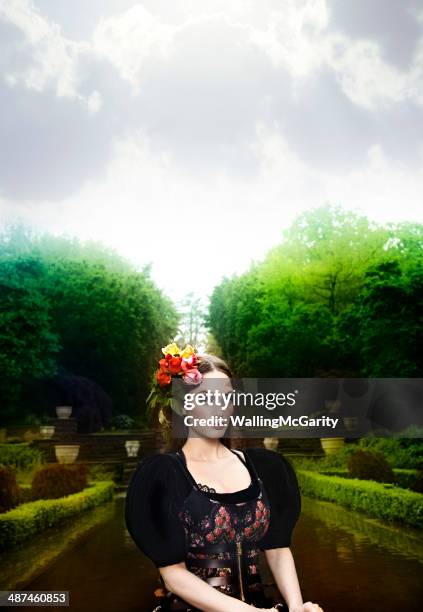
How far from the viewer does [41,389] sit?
1134cm

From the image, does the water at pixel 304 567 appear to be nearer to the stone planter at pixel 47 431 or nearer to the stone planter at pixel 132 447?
the stone planter at pixel 132 447

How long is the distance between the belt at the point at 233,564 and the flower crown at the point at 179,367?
556mm

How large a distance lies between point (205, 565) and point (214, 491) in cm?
24

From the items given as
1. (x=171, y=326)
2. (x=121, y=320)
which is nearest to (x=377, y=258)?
(x=171, y=326)

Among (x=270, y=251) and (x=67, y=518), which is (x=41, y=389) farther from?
(x=270, y=251)

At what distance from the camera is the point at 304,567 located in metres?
7.28

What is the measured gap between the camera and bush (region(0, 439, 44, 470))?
440 inches

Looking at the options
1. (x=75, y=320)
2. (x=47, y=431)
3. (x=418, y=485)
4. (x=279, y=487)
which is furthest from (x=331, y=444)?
(x=279, y=487)

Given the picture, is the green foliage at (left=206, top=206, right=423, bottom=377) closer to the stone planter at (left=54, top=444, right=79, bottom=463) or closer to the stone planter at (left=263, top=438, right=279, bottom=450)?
the stone planter at (left=263, top=438, right=279, bottom=450)

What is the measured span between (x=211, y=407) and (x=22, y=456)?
32.1 feet

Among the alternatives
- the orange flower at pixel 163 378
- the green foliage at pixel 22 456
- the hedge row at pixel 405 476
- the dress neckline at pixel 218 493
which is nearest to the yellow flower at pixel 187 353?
the orange flower at pixel 163 378

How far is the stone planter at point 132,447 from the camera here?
36.9ft

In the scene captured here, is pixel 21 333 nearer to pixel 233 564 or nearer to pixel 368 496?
Result: pixel 368 496

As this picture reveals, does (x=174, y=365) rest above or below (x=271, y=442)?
above
